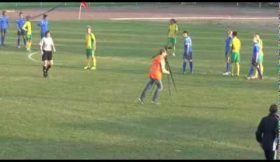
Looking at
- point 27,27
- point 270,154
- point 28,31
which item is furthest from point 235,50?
point 270,154

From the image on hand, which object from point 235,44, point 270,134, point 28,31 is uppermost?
point 270,134

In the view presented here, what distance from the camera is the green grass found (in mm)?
17484

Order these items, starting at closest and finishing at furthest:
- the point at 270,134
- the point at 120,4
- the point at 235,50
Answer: the point at 270,134 < the point at 235,50 < the point at 120,4

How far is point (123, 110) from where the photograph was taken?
2284cm

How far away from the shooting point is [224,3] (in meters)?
91.8

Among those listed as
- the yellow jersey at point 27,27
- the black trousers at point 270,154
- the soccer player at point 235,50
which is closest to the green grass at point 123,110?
the soccer player at point 235,50

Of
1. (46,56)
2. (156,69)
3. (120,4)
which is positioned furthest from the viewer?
(120,4)

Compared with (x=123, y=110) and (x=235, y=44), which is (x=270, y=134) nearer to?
(x=123, y=110)

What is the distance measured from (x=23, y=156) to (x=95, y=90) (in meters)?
10.7

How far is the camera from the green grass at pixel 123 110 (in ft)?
57.4

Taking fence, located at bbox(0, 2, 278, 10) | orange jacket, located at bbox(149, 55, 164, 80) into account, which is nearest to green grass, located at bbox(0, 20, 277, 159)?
orange jacket, located at bbox(149, 55, 164, 80)

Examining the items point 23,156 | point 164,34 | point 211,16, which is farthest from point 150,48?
point 211,16

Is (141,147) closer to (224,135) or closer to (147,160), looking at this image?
(147,160)

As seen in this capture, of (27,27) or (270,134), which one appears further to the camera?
(27,27)
